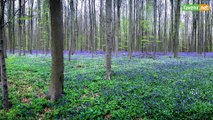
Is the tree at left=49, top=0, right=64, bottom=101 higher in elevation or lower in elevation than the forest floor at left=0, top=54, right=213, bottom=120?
higher

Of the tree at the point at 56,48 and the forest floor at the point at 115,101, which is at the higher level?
the tree at the point at 56,48

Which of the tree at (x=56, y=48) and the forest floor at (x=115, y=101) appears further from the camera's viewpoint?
the tree at (x=56, y=48)

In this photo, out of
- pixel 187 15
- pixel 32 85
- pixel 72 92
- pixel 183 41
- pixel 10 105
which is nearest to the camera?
pixel 10 105

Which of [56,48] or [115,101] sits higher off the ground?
[56,48]

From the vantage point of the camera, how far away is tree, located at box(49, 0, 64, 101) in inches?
288

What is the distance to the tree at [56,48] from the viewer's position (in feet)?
24.0

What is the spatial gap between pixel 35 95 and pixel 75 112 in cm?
257

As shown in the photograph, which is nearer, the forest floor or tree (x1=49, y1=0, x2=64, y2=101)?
the forest floor

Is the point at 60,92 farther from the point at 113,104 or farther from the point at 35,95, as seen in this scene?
the point at 113,104

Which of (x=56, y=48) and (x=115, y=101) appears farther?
(x=56, y=48)

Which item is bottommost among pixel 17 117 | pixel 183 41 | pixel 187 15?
pixel 17 117

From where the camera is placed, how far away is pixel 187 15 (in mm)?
49531

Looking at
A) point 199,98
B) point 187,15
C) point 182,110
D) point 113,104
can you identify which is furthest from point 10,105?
point 187,15

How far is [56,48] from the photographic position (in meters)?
7.52
